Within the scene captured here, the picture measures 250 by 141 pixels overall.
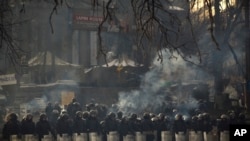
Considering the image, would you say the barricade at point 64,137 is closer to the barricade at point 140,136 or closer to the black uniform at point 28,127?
the black uniform at point 28,127

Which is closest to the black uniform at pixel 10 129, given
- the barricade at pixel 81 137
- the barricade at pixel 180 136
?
the barricade at pixel 81 137

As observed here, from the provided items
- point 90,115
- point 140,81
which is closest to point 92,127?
point 90,115

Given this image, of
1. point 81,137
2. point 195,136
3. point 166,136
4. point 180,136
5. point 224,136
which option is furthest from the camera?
point 224,136

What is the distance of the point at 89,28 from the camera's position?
2473cm

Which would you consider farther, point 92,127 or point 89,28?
point 89,28

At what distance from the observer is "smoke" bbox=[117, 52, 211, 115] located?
19.9m

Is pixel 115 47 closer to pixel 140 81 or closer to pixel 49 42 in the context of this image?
pixel 49 42

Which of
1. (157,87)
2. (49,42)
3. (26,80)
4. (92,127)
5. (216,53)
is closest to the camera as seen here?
(92,127)

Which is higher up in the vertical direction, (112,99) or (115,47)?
(115,47)

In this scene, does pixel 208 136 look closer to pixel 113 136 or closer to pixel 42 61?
pixel 113 136

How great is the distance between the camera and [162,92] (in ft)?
83.4

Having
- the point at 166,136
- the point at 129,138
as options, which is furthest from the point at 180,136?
the point at 129,138

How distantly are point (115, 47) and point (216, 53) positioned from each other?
576 inches

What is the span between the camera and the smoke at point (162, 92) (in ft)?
65.1
